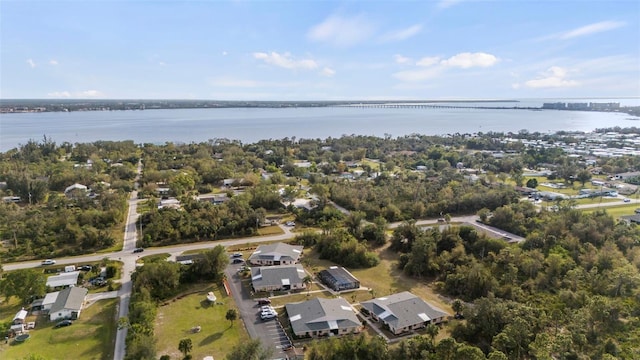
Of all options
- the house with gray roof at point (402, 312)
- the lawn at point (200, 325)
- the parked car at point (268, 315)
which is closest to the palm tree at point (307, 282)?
the parked car at point (268, 315)

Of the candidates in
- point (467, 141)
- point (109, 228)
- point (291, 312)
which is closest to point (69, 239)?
point (109, 228)

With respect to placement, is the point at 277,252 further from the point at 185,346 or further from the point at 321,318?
the point at 185,346

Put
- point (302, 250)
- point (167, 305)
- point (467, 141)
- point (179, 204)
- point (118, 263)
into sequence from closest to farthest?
1. point (167, 305)
2. point (118, 263)
3. point (302, 250)
4. point (179, 204)
5. point (467, 141)

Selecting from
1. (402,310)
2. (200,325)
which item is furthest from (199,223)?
(402,310)

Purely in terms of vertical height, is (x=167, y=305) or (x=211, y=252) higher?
(x=211, y=252)

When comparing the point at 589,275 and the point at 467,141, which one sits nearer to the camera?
the point at 589,275

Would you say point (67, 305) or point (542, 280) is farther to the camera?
point (542, 280)

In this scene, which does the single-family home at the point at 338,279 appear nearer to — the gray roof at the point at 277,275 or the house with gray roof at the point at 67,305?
the gray roof at the point at 277,275

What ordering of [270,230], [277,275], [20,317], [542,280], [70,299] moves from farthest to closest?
[270,230], [277,275], [542,280], [70,299], [20,317]

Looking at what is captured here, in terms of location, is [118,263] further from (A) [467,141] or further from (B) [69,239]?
(A) [467,141]
